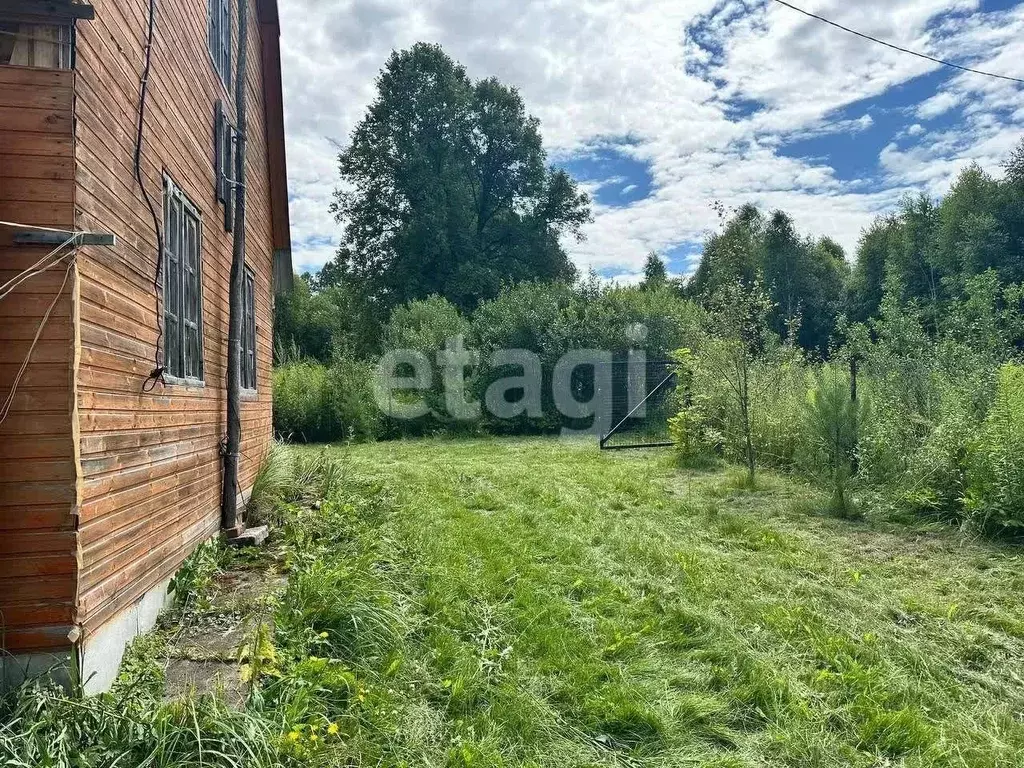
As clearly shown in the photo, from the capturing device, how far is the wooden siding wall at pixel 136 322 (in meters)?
2.75

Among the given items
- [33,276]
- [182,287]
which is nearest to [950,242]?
[182,287]

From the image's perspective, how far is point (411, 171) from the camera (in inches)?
1041

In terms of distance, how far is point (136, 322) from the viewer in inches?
131

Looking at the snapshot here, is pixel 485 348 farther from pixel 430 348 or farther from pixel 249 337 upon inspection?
pixel 249 337

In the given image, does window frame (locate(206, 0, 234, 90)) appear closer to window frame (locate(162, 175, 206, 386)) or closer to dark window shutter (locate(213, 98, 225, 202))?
dark window shutter (locate(213, 98, 225, 202))

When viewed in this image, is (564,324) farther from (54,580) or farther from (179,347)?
(54,580)

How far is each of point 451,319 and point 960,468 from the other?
13.5m

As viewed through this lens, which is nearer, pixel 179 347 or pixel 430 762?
pixel 430 762

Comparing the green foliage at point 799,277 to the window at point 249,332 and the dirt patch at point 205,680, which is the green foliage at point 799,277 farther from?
the dirt patch at point 205,680

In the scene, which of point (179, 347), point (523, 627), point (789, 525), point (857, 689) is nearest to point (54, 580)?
point (179, 347)

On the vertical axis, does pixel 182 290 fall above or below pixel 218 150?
below

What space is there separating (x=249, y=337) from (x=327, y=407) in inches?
370

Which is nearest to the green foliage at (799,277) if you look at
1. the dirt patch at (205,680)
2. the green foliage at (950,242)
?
the green foliage at (950,242)

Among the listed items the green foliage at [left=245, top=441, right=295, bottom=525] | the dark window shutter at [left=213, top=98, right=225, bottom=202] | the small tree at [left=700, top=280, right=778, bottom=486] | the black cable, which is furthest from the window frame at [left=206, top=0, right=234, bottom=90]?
the small tree at [left=700, top=280, right=778, bottom=486]
